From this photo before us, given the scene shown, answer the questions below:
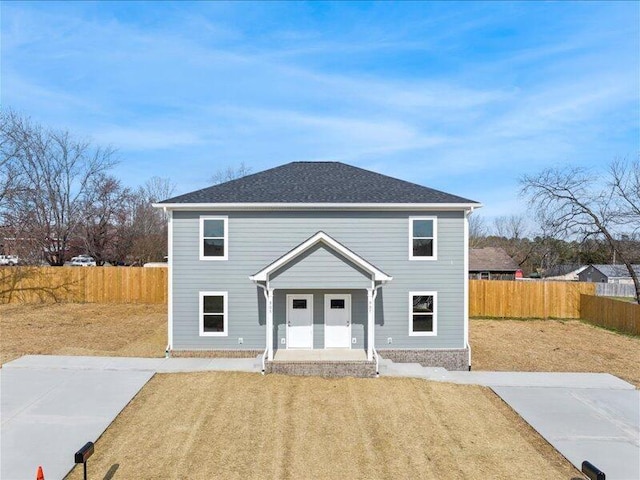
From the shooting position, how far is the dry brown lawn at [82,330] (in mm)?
15320

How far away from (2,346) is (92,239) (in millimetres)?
21043

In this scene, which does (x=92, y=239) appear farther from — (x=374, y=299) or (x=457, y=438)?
(x=457, y=438)

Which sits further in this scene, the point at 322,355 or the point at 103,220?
the point at 103,220

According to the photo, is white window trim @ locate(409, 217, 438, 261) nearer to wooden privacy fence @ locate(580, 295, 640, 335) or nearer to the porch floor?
the porch floor

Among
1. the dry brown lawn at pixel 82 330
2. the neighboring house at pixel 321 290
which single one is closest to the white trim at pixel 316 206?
the neighboring house at pixel 321 290

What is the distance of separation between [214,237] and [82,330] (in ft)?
30.0

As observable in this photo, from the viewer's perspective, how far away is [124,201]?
3728cm

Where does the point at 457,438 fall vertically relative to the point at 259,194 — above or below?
below

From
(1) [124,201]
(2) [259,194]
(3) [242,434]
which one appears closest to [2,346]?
(2) [259,194]

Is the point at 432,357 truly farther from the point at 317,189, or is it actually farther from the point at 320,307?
the point at 317,189

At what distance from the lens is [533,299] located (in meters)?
25.3

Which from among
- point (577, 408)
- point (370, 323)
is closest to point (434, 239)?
point (370, 323)

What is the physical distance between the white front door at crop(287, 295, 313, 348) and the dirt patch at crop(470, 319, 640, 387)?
5.89 metres

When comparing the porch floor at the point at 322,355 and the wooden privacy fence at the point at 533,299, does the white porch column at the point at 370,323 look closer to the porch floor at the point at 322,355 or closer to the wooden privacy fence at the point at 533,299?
the porch floor at the point at 322,355
